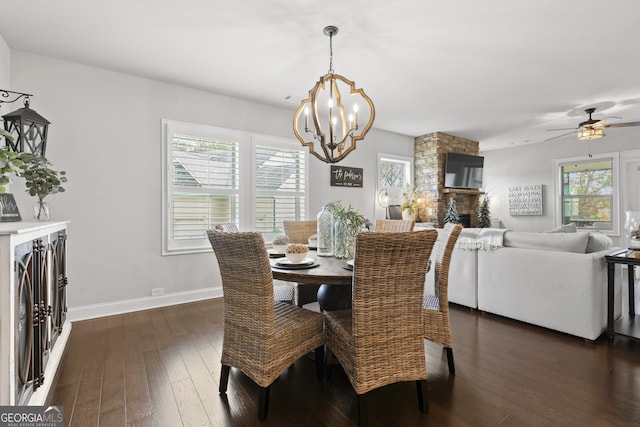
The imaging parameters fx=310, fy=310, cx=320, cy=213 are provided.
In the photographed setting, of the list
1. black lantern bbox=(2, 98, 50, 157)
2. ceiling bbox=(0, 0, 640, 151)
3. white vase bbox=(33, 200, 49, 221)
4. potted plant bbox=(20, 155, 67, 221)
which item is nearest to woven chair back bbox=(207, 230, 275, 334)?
potted plant bbox=(20, 155, 67, 221)

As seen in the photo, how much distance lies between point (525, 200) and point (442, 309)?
6577 millimetres

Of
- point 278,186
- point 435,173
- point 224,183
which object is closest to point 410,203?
point 435,173

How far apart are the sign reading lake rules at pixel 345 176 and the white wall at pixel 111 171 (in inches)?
81.5

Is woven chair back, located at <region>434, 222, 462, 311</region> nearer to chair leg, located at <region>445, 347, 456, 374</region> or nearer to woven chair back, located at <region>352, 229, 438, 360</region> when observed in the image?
chair leg, located at <region>445, 347, 456, 374</region>

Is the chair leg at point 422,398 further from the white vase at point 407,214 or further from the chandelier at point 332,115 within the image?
the white vase at point 407,214

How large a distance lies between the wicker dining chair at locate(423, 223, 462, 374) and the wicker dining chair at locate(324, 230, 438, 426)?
1.32 feet

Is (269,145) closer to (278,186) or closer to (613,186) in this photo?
(278,186)

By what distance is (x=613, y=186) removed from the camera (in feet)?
19.8

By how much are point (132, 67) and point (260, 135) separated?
163cm

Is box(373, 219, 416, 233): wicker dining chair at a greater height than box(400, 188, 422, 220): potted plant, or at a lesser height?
lesser

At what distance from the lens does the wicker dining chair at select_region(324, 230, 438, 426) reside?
1.47 m

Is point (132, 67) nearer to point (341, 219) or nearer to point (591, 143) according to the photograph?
point (341, 219)

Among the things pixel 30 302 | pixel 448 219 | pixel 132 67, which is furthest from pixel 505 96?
pixel 30 302

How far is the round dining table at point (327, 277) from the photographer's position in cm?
171
